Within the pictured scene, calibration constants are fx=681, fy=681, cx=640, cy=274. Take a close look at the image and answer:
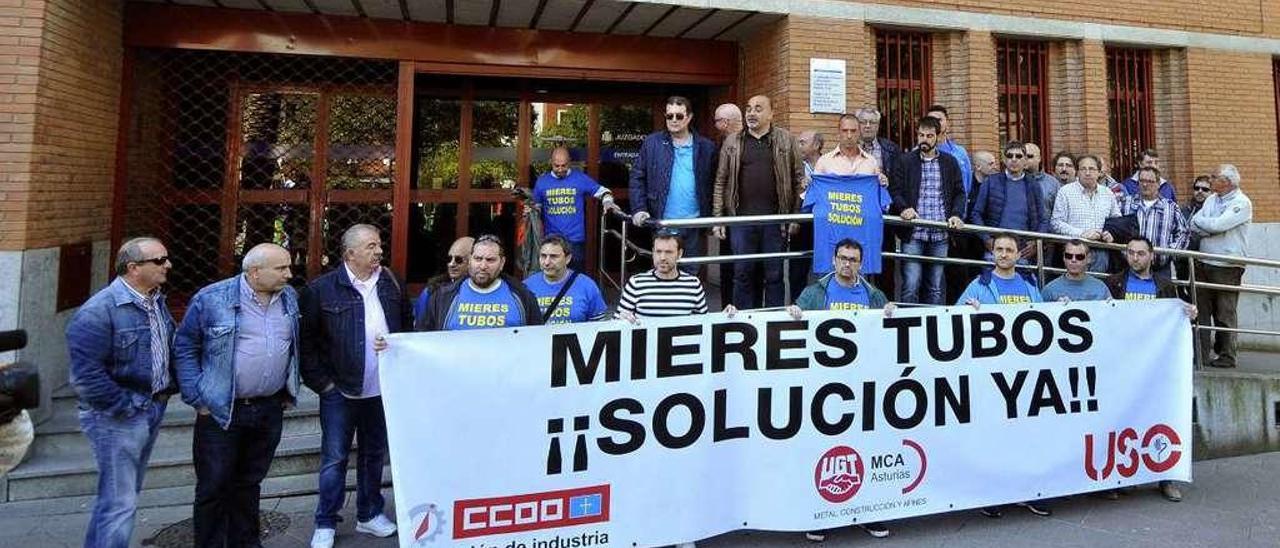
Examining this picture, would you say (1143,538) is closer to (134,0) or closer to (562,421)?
(562,421)

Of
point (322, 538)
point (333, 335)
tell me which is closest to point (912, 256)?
point (333, 335)

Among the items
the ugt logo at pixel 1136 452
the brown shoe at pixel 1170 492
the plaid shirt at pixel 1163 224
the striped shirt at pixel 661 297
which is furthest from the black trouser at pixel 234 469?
the plaid shirt at pixel 1163 224

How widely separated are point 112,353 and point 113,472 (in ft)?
1.98

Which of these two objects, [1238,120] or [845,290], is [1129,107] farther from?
[845,290]

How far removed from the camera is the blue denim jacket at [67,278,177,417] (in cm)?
326

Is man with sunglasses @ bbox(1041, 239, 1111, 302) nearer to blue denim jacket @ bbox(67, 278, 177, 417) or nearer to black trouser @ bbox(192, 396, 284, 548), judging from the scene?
black trouser @ bbox(192, 396, 284, 548)

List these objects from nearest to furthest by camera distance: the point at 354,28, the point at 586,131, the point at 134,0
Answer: the point at 134,0 → the point at 354,28 → the point at 586,131

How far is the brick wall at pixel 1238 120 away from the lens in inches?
340

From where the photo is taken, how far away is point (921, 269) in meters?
5.95

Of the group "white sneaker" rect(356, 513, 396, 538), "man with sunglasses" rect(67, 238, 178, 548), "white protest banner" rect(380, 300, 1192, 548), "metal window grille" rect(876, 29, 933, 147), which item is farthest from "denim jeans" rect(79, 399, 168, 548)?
"metal window grille" rect(876, 29, 933, 147)

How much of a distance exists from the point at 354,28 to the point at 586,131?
2.84m

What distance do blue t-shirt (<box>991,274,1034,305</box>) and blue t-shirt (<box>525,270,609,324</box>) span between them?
278 cm

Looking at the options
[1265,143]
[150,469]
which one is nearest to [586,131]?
[150,469]

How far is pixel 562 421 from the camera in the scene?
3568 mm
